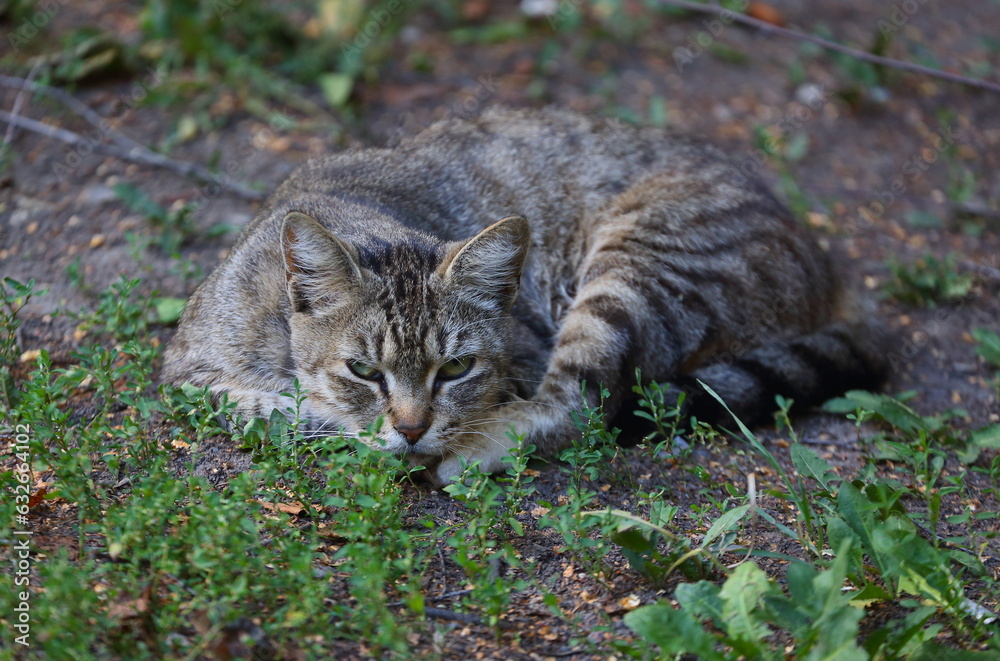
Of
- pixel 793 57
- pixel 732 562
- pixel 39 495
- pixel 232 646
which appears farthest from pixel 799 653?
pixel 793 57

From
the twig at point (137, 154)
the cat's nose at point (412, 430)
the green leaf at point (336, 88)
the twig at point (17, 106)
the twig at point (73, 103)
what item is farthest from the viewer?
the green leaf at point (336, 88)

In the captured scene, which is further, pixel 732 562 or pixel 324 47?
pixel 324 47

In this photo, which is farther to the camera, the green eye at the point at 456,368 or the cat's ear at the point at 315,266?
the green eye at the point at 456,368

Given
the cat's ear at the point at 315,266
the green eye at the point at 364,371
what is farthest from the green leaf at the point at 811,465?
the cat's ear at the point at 315,266

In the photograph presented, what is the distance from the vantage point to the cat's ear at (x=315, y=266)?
3.25 meters

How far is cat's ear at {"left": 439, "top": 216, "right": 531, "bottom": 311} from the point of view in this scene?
3.38 meters

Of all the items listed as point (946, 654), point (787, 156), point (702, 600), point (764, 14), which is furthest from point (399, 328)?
point (764, 14)

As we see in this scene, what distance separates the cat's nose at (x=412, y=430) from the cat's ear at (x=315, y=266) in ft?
1.77

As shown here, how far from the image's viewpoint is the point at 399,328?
133 inches

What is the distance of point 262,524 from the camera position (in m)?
2.88

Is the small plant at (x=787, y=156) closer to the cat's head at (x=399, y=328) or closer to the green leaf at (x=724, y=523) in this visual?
the cat's head at (x=399, y=328)

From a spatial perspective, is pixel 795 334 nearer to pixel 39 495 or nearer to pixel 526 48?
pixel 39 495

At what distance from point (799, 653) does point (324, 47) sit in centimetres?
534

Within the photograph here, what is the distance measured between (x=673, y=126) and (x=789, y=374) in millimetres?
2867
